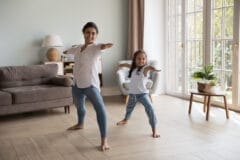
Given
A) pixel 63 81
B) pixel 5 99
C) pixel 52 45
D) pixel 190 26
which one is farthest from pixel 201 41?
pixel 5 99

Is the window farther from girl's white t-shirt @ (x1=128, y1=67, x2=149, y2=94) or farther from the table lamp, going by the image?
the table lamp

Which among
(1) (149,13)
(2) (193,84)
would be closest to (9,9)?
(1) (149,13)

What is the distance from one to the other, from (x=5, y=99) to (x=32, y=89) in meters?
0.44

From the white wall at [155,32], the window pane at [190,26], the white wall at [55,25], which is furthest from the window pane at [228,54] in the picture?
the white wall at [55,25]

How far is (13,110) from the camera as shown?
480cm

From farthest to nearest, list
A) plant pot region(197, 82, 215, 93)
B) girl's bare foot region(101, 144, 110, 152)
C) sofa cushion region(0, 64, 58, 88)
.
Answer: sofa cushion region(0, 64, 58, 88), plant pot region(197, 82, 215, 93), girl's bare foot region(101, 144, 110, 152)

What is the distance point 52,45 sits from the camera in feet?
19.5

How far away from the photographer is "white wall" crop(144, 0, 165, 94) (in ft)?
21.8

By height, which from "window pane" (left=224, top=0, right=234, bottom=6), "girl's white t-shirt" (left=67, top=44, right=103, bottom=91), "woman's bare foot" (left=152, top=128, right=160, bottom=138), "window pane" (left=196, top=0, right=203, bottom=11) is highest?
"window pane" (left=196, top=0, right=203, bottom=11)

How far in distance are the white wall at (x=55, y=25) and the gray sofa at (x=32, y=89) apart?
819mm

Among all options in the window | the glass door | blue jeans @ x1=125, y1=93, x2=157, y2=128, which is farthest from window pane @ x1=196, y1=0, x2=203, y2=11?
blue jeans @ x1=125, y1=93, x2=157, y2=128

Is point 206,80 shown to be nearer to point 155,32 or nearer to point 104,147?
point 104,147

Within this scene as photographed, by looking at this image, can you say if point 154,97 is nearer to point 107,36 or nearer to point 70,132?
point 107,36

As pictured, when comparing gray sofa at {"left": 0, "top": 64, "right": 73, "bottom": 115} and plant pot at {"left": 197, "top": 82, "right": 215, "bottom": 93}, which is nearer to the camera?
plant pot at {"left": 197, "top": 82, "right": 215, "bottom": 93}
